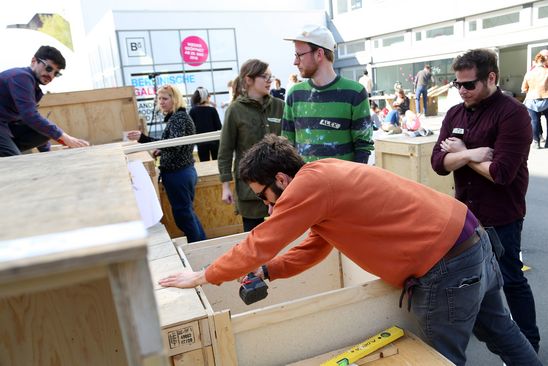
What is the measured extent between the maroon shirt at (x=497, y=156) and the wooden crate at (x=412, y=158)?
0.97 m

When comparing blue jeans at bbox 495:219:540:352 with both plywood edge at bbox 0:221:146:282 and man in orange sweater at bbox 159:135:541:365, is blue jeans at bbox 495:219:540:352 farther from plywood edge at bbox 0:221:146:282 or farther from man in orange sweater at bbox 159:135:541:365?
plywood edge at bbox 0:221:146:282

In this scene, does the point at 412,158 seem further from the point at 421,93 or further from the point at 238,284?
the point at 421,93

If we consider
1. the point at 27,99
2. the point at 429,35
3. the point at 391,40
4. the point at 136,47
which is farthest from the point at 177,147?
the point at 391,40

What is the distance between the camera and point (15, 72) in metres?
3.30

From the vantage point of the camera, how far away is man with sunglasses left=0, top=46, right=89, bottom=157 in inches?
129

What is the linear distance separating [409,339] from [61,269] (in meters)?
1.59

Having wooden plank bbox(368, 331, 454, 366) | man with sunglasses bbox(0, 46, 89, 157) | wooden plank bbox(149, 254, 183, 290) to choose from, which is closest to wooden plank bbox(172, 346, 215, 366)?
wooden plank bbox(149, 254, 183, 290)

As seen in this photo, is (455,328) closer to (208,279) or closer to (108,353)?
(208,279)

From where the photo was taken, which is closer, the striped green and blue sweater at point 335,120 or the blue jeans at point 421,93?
the striped green and blue sweater at point 335,120

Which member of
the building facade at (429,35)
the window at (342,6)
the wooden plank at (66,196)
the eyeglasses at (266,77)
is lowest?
the wooden plank at (66,196)

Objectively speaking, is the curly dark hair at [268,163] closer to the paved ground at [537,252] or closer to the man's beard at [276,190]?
the man's beard at [276,190]

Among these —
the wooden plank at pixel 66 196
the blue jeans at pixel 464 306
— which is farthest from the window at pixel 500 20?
the wooden plank at pixel 66 196

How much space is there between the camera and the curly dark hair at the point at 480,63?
221 cm

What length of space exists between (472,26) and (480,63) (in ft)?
49.6
